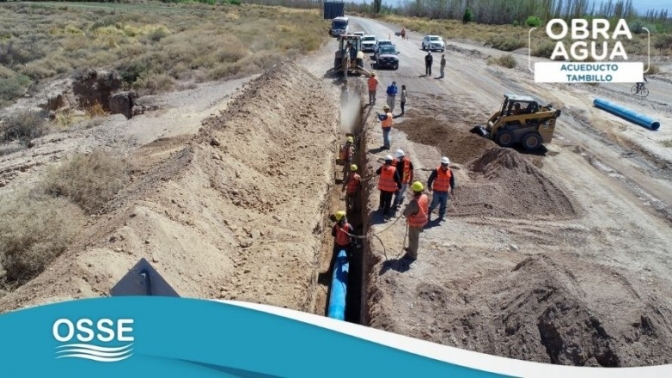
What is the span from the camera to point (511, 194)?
14.2 meters

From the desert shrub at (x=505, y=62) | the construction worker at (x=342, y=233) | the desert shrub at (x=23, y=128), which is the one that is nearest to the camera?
the construction worker at (x=342, y=233)

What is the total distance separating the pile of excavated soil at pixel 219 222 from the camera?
8.44 meters

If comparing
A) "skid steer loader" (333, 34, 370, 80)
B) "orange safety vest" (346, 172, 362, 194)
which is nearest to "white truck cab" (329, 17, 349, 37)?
"skid steer loader" (333, 34, 370, 80)

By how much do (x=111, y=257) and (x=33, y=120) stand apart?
15.6 metres

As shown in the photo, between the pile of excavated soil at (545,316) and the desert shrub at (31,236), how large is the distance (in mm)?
5976

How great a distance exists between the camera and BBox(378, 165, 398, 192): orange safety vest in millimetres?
11883

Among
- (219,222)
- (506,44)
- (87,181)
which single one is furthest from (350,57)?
(506,44)

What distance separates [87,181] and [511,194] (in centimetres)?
1069

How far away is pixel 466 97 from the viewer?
27375 millimetres

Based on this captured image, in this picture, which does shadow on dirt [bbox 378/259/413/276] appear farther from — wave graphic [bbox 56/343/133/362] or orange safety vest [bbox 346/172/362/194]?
wave graphic [bbox 56/343/133/362]

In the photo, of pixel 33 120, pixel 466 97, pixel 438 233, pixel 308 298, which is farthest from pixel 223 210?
pixel 466 97

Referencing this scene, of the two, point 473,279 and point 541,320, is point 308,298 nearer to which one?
point 473,279

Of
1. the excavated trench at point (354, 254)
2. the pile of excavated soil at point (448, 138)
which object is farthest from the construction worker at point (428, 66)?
the excavated trench at point (354, 254)

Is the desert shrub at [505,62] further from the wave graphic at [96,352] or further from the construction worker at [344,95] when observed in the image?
the wave graphic at [96,352]
